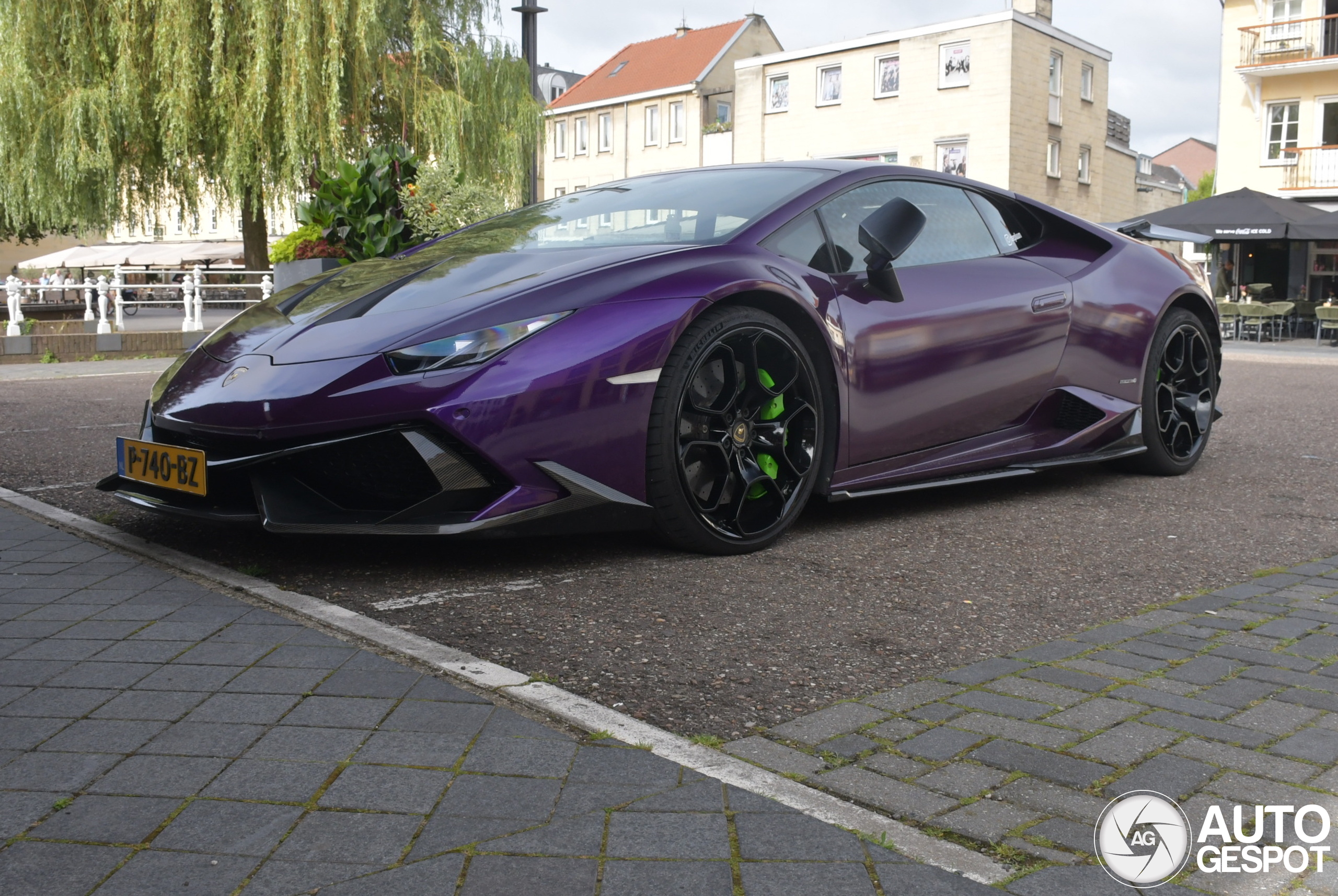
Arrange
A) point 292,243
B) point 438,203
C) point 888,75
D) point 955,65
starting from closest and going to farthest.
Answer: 1. point 438,203
2. point 292,243
3. point 955,65
4. point 888,75

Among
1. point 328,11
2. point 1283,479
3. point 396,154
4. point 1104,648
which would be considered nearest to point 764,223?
point 1104,648

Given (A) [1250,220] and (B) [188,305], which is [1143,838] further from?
(A) [1250,220]

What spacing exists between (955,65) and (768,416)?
3624 cm

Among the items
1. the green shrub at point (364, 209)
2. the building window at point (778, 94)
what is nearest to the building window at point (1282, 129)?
the building window at point (778, 94)

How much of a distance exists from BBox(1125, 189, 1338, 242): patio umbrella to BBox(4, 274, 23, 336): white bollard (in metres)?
16.1

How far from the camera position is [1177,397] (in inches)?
228

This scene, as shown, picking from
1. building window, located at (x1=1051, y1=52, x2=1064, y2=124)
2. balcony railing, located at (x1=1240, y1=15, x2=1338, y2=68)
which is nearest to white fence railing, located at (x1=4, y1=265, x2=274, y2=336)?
balcony railing, located at (x1=1240, y1=15, x2=1338, y2=68)

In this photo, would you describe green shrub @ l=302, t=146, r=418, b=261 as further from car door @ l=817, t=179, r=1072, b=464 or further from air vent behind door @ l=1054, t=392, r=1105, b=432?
air vent behind door @ l=1054, t=392, r=1105, b=432

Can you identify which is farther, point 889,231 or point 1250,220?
point 1250,220

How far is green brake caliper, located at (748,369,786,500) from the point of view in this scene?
4113 mm

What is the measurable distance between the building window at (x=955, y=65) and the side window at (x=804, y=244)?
35362 millimetres

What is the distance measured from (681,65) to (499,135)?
92.7 feet

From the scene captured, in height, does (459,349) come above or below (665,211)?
below

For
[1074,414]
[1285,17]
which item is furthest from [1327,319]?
[1074,414]
